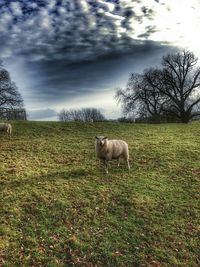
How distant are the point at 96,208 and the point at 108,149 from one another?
205 inches

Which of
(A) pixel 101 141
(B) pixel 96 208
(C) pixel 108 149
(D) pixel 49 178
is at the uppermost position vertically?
(A) pixel 101 141

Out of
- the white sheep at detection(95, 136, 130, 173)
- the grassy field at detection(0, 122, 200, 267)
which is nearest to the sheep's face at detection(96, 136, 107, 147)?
the white sheep at detection(95, 136, 130, 173)

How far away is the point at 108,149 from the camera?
744 inches

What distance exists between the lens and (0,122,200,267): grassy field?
11.5 m

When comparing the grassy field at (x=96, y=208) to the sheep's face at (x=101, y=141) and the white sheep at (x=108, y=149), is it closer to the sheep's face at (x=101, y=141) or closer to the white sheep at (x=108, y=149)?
the white sheep at (x=108, y=149)

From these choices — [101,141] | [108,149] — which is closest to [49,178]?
[101,141]

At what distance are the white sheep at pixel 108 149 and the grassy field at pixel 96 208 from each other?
2.74 feet

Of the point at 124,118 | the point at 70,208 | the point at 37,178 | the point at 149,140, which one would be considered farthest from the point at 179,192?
the point at 124,118

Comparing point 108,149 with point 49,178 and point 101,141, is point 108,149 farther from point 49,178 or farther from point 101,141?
point 49,178

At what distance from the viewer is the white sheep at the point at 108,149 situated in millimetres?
18688

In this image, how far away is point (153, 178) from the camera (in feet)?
60.7

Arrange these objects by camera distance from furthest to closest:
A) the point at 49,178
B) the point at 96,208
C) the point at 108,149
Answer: the point at 108,149 < the point at 49,178 < the point at 96,208

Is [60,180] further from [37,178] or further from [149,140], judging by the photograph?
[149,140]

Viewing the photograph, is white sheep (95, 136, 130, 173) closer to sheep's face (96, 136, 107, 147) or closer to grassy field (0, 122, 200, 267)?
sheep's face (96, 136, 107, 147)
